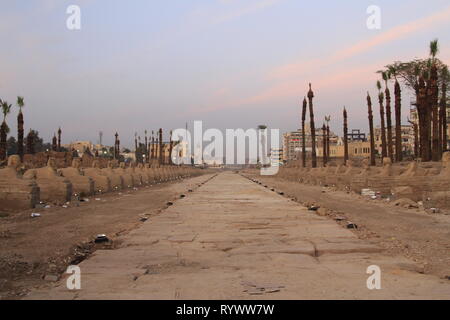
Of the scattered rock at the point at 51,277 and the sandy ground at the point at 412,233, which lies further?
the sandy ground at the point at 412,233

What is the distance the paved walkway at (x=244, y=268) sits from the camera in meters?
Answer: 4.31

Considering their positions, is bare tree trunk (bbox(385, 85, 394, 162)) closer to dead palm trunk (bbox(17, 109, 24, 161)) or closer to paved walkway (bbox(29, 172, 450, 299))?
dead palm trunk (bbox(17, 109, 24, 161))

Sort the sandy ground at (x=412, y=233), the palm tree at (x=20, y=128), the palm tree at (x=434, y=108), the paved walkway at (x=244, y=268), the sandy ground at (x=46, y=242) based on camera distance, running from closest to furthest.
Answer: the paved walkway at (x=244, y=268), the sandy ground at (x=46, y=242), the sandy ground at (x=412, y=233), the palm tree at (x=434, y=108), the palm tree at (x=20, y=128)

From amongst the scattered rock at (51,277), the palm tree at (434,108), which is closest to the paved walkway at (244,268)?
the scattered rock at (51,277)

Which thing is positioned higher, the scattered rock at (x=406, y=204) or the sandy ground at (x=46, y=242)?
the sandy ground at (x=46, y=242)

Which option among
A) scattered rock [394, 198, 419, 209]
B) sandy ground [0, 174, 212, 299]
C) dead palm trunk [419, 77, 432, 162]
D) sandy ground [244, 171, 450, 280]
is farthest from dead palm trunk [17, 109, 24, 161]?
dead palm trunk [419, 77, 432, 162]

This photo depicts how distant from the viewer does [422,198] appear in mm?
17688

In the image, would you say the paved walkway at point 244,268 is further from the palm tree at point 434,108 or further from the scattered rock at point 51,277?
the palm tree at point 434,108

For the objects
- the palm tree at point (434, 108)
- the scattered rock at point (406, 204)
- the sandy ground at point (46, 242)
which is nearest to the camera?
the sandy ground at point (46, 242)

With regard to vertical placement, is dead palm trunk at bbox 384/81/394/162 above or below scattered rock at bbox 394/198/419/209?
above

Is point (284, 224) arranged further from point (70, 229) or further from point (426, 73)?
point (426, 73)

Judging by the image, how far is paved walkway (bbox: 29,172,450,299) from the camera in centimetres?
431

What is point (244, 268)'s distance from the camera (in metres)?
5.44

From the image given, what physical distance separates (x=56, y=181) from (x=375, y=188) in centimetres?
1456
